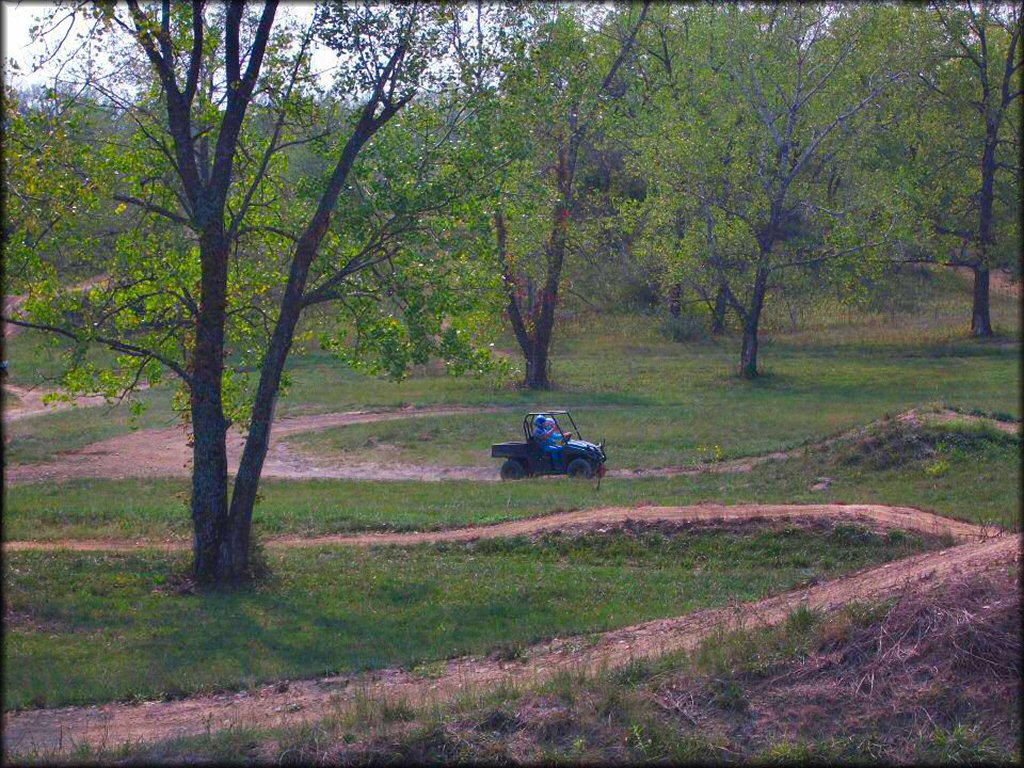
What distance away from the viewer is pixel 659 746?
6.71 metres

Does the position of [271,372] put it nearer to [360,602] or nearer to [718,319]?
[360,602]

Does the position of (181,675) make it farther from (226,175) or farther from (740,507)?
(740,507)

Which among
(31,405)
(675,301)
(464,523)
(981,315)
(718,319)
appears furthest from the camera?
(675,301)

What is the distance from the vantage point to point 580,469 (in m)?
22.5

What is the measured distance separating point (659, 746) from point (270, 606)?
6.89m

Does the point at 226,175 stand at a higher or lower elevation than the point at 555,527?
higher

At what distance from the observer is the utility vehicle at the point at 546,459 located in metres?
22.5

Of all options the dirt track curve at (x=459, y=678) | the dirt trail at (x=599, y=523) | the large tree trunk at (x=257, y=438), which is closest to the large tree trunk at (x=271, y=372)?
the large tree trunk at (x=257, y=438)

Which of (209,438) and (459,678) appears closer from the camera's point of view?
(459,678)

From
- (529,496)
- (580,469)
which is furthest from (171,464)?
(529,496)

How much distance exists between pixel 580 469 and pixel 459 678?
13231 millimetres

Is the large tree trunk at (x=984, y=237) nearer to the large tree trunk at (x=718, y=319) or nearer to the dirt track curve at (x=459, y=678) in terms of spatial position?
the large tree trunk at (x=718, y=319)

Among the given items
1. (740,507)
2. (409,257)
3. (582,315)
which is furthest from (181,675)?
(582,315)

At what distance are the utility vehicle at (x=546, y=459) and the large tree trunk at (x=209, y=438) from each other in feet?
33.6
